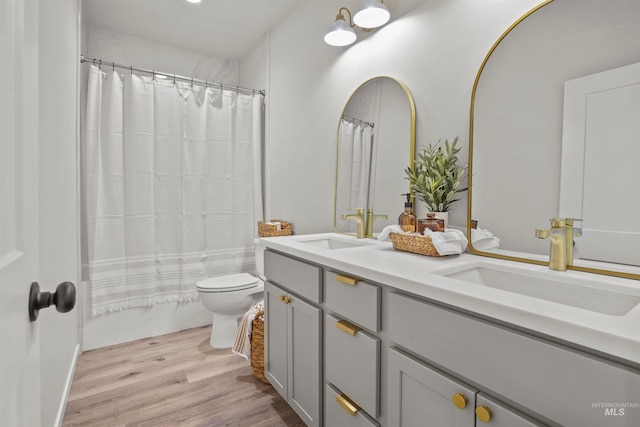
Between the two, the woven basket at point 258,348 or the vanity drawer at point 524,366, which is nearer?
the vanity drawer at point 524,366

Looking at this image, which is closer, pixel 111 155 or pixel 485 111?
pixel 485 111

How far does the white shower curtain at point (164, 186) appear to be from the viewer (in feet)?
8.02

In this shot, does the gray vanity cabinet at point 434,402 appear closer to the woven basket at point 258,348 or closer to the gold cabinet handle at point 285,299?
the gold cabinet handle at point 285,299

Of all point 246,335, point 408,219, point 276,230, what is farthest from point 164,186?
point 408,219

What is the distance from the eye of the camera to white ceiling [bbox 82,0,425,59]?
2420 millimetres

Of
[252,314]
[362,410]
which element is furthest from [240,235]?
[362,410]

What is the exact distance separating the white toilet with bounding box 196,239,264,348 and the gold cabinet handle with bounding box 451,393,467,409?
1.71 metres

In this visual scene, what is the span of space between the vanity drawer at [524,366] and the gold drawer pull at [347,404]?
38cm

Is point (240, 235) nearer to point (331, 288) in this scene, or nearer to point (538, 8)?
point (331, 288)

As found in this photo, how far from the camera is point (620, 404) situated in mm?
549

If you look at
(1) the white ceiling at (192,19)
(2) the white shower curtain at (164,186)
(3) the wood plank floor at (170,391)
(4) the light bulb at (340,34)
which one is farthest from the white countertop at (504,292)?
(1) the white ceiling at (192,19)

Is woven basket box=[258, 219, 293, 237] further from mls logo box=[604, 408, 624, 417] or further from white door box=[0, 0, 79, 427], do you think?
mls logo box=[604, 408, 624, 417]

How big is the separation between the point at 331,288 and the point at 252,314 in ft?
3.35

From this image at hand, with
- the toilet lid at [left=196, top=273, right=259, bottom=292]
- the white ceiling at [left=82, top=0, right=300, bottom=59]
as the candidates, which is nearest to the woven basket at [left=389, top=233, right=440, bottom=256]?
the toilet lid at [left=196, top=273, right=259, bottom=292]
